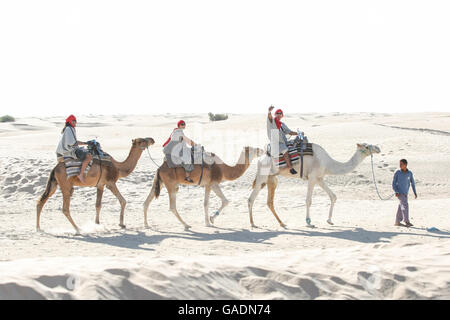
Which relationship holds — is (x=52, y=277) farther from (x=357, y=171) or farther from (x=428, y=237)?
(x=357, y=171)

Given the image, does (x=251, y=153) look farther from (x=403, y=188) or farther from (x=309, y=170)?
(x=403, y=188)

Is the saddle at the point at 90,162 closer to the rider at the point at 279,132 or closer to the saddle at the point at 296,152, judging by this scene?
the rider at the point at 279,132

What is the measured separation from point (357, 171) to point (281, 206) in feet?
16.7

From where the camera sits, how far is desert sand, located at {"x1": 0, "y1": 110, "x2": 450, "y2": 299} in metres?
6.85

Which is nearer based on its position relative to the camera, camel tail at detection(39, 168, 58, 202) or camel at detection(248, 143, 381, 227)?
camel tail at detection(39, 168, 58, 202)

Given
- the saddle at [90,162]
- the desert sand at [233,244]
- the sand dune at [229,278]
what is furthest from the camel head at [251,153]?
the sand dune at [229,278]

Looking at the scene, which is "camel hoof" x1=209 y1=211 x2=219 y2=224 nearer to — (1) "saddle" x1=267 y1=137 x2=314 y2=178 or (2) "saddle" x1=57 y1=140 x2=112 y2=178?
(1) "saddle" x1=267 y1=137 x2=314 y2=178

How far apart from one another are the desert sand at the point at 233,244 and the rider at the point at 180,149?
1341mm

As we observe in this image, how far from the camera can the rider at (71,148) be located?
11.5 meters

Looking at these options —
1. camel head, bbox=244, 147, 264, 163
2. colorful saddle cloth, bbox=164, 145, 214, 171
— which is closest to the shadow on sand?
colorful saddle cloth, bbox=164, 145, 214, 171

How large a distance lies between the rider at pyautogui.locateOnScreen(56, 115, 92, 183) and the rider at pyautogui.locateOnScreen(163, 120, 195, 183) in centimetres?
160

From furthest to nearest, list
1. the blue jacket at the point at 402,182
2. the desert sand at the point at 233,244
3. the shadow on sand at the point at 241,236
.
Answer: the blue jacket at the point at 402,182
the shadow on sand at the point at 241,236
the desert sand at the point at 233,244
